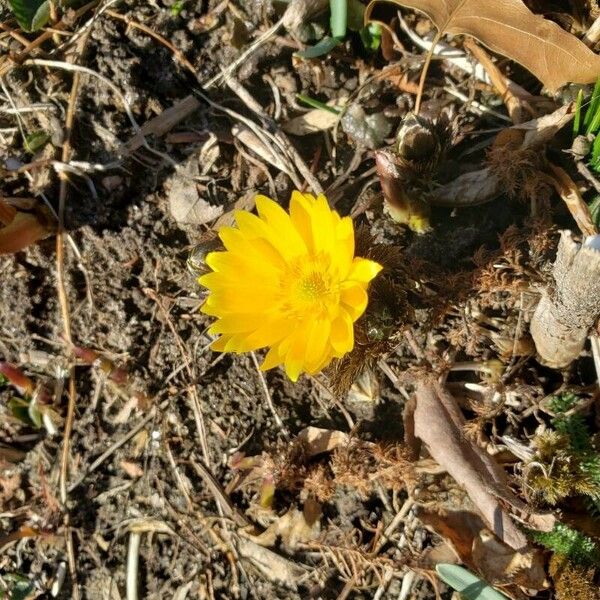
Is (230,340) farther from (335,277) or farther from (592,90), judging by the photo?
(592,90)

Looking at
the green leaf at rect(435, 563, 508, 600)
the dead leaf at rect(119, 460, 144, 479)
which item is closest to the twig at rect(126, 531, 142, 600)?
the dead leaf at rect(119, 460, 144, 479)

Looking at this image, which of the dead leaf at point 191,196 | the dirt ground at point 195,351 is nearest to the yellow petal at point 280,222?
the dirt ground at point 195,351

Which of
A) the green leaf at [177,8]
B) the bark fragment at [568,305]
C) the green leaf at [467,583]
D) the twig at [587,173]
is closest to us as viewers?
the bark fragment at [568,305]

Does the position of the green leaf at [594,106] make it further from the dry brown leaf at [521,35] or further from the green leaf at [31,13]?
the green leaf at [31,13]

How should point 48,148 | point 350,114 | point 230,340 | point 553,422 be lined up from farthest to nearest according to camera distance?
point 48,148 → point 350,114 → point 553,422 → point 230,340

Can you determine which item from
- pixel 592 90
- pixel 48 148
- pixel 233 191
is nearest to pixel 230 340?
pixel 233 191

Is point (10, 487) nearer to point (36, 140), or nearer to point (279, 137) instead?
point (36, 140)
